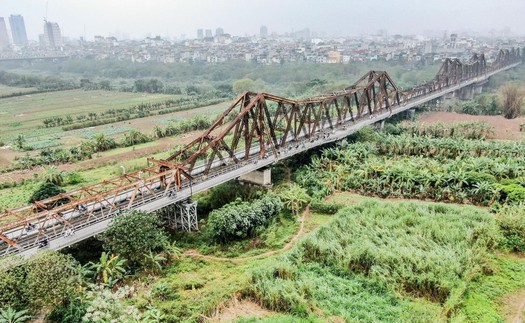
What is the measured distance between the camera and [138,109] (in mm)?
97625

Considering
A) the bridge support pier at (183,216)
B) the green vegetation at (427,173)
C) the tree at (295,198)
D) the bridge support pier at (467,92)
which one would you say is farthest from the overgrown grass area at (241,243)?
the bridge support pier at (467,92)

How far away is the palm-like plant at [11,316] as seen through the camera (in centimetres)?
1917

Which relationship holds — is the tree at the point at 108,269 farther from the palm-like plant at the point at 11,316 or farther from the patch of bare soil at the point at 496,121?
the patch of bare soil at the point at 496,121

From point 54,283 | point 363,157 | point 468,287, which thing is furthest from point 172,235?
point 363,157

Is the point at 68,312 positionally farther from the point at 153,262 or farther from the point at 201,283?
the point at 201,283

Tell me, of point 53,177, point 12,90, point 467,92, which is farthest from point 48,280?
point 12,90

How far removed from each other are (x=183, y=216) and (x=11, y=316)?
15.1m

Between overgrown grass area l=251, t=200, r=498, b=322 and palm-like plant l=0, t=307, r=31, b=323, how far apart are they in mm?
12051

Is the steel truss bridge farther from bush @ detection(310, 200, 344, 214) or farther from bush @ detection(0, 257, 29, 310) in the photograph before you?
Answer: bush @ detection(310, 200, 344, 214)

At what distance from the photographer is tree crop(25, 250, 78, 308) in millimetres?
20422

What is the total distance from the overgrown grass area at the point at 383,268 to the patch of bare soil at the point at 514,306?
216 centimetres

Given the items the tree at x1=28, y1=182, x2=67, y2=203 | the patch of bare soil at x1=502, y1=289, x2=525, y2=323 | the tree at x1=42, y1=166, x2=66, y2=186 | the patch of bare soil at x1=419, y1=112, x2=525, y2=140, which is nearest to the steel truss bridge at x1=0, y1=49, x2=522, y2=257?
the tree at x1=28, y1=182, x2=67, y2=203

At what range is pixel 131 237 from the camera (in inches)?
1013

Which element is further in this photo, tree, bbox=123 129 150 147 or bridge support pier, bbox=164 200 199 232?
tree, bbox=123 129 150 147
